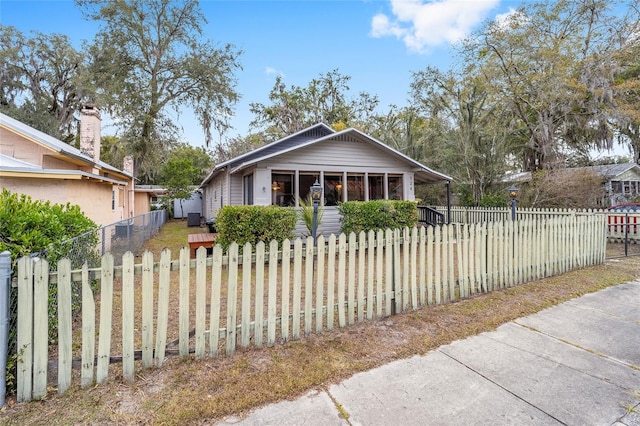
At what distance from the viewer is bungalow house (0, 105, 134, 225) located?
7.20 metres

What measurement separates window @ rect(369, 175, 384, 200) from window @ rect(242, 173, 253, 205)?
4.81 metres

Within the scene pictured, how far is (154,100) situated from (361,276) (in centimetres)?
2437

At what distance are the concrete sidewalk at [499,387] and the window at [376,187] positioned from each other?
9.31 m

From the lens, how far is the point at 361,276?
3.98 metres

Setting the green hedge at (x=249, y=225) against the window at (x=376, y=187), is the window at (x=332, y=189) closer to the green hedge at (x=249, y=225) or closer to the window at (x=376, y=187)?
the window at (x=376, y=187)

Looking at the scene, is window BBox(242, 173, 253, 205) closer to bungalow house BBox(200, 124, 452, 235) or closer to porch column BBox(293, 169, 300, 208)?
bungalow house BBox(200, 124, 452, 235)

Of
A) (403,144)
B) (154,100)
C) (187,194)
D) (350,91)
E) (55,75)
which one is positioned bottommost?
(187,194)

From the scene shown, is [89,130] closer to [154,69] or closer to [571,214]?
[154,69]

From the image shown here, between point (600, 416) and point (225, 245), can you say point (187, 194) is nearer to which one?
point (225, 245)

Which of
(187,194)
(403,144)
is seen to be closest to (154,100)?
(187,194)

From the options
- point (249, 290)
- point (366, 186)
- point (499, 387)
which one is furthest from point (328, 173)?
point (499, 387)

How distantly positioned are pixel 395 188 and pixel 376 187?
0.94 metres

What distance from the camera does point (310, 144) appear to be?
10.9m

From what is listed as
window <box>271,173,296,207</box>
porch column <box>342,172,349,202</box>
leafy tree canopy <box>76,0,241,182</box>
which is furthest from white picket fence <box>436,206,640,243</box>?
leafy tree canopy <box>76,0,241,182</box>
